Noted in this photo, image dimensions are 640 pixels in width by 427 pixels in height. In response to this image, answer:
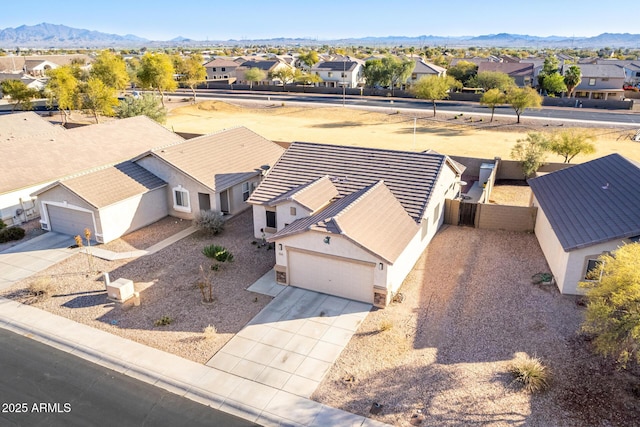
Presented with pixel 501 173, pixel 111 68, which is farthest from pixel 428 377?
pixel 111 68

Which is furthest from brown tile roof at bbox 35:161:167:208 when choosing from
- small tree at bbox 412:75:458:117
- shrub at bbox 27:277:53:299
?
small tree at bbox 412:75:458:117

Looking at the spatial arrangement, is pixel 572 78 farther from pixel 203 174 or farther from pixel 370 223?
pixel 370 223

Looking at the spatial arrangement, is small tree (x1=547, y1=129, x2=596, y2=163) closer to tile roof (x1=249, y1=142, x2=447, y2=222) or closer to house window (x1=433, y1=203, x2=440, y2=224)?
house window (x1=433, y1=203, x2=440, y2=224)

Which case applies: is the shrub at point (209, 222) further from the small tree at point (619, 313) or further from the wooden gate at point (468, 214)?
the small tree at point (619, 313)

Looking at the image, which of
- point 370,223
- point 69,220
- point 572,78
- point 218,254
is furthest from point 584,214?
point 572,78

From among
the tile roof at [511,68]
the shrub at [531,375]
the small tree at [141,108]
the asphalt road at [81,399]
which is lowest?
the asphalt road at [81,399]

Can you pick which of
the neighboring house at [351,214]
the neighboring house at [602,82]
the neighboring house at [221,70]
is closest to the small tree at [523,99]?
the neighboring house at [351,214]
